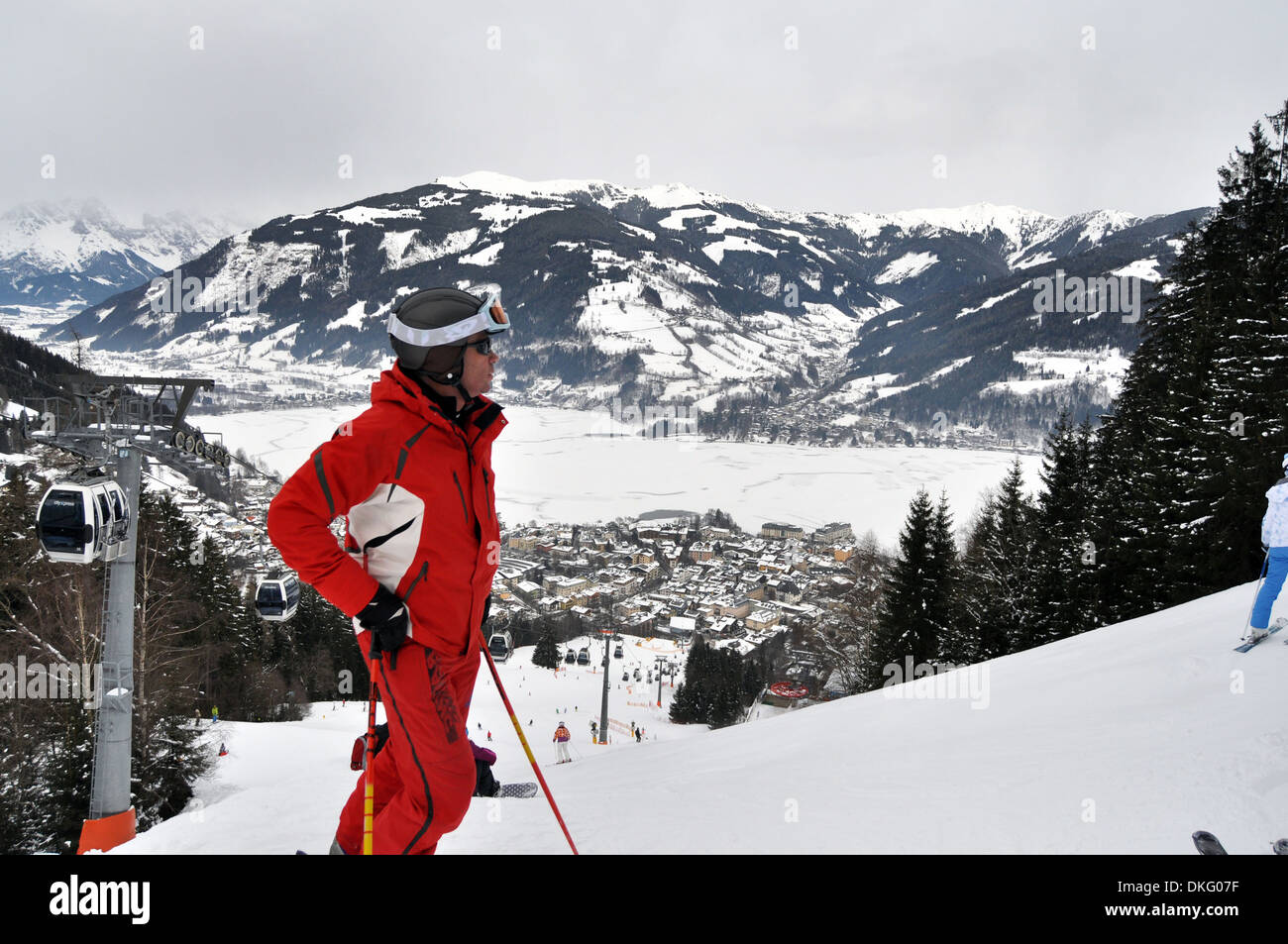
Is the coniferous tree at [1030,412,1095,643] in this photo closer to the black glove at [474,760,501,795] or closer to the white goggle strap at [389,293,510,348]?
the black glove at [474,760,501,795]

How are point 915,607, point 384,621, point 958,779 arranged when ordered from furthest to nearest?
Result: point 915,607, point 958,779, point 384,621

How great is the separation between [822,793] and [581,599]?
53.8m

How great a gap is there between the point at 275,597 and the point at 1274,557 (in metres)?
8.16

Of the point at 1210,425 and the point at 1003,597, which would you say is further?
the point at 1003,597

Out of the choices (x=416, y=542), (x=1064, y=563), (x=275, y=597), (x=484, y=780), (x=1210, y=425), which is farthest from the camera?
(x=1064, y=563)

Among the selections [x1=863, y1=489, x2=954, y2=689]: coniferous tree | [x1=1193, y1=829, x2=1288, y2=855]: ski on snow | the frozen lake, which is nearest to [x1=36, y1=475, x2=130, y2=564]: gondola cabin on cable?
[x1=1193, y1=829, x2=1288, y2=855]: ski on snow

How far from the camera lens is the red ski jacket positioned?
201 cm

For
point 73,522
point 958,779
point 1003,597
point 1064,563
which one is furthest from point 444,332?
point 1003,597

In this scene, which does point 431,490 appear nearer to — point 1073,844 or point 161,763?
point 1073,844

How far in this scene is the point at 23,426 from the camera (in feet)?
20.2

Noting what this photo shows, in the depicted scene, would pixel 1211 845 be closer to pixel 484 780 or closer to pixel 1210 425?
pixel 484 780

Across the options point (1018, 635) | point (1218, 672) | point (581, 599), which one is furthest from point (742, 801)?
point (581, 599)

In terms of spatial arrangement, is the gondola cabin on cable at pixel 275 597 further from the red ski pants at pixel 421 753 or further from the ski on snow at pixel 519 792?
the red ski pants at pixel 421 753

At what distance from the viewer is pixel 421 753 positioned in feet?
7.28
